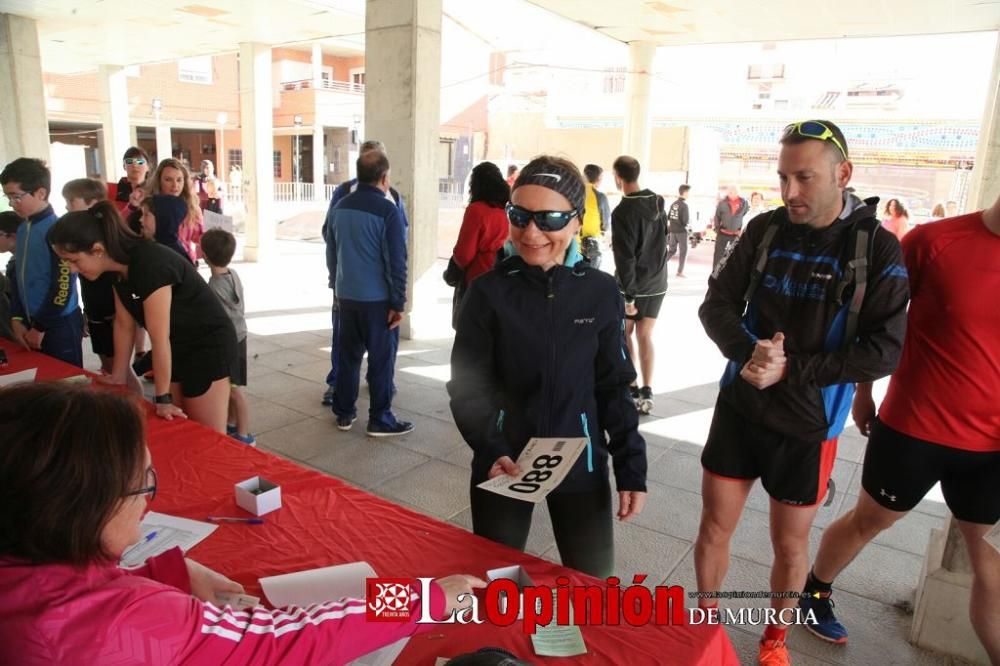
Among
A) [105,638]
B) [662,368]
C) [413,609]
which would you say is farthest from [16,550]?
[662,368]

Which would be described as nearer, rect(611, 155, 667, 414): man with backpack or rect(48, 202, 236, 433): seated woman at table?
rect(48, 202, 236, 433): seated woman at table

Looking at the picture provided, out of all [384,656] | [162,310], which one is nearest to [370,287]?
[162,310]

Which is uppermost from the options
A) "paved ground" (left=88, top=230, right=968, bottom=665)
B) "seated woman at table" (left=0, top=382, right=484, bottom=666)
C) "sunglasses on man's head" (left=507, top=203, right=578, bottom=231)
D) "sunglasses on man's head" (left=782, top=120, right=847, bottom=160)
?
"sunglasses on man's head" (left=782, top=120, right=847, bottom=160)

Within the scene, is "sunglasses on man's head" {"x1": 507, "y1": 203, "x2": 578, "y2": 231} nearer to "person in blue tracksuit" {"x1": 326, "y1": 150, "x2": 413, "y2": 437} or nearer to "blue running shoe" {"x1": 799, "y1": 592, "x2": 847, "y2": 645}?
"blue running shoe" {"x1": 799, "y1": 592, "x2": 847, "y2": 645}

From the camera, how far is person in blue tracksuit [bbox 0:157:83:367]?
3.58 m

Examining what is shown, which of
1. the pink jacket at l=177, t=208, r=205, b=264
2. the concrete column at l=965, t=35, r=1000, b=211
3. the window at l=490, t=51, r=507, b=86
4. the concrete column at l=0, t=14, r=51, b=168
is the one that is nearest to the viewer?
the pink jacket at l=177, t=208, r=205, b=264

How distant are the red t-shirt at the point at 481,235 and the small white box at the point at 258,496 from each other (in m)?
2.86

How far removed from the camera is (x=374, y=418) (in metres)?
4.49

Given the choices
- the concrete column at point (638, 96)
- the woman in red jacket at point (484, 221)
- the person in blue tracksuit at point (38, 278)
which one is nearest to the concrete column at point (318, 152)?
the concrete column at point (638, 96)

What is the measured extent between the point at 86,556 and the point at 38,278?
3316mm

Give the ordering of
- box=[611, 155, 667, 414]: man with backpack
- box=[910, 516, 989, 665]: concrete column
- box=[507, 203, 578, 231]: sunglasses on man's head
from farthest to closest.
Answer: box=[611, 155, 667, 414]: man with backpack → box=[910, 516, 989, 665]: concrete column → box=[507, 203, 578, 231]: sunglasses on man's head

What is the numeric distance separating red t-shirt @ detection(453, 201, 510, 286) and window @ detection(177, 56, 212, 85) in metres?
28.7

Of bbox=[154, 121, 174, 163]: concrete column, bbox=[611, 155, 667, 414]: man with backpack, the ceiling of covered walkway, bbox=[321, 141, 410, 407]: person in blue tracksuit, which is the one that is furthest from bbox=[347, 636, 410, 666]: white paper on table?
bbox=[154, 121, 174, 163]: concrete column

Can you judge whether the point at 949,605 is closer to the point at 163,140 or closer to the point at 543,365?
the point at 543,365
